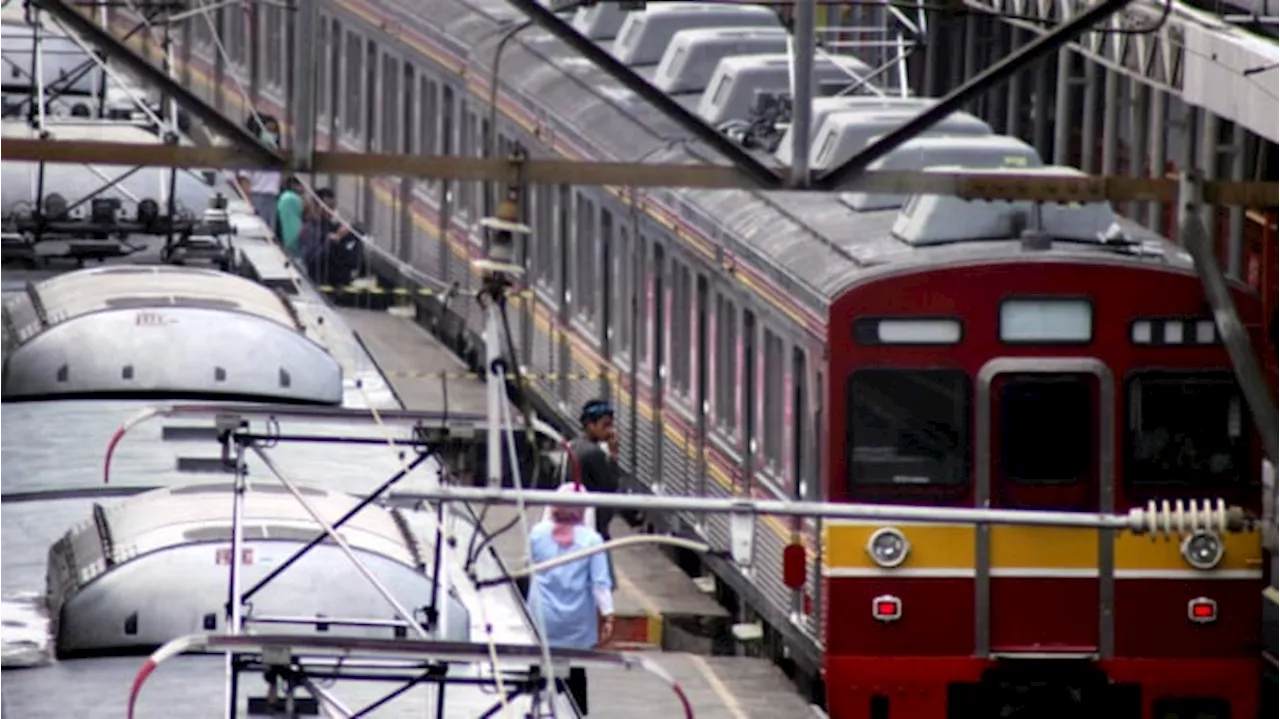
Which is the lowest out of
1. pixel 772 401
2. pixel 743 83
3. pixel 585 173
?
pixel 772 401

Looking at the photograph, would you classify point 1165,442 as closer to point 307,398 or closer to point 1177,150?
point 307,398

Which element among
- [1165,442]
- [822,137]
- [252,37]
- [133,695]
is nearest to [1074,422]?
[1165,442]

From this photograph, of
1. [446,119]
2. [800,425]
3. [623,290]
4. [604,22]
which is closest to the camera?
[800,425]

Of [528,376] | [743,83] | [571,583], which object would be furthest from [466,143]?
[571,583]

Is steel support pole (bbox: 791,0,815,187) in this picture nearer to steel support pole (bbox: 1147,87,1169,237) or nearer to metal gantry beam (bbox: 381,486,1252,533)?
metal gantry beam (bbox: 381,486,1252,533)

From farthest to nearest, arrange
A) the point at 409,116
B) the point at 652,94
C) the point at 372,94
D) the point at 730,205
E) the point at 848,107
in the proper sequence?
1. the point at 372,94
2. the point at 409,116
3. the point at 730,205
4. the point at 848,107
5. the point at 652,94

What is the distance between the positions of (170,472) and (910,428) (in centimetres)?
388

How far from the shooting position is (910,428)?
16375 millimetres

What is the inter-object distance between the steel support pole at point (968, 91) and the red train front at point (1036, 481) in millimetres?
5699

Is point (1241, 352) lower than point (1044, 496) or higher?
higher

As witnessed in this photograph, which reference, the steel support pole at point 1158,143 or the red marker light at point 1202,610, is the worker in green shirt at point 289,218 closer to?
the steel support pole at point 1158,143

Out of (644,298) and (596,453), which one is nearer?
(596,453)

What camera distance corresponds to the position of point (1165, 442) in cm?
1644

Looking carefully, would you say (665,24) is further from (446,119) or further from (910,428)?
(910,428)
